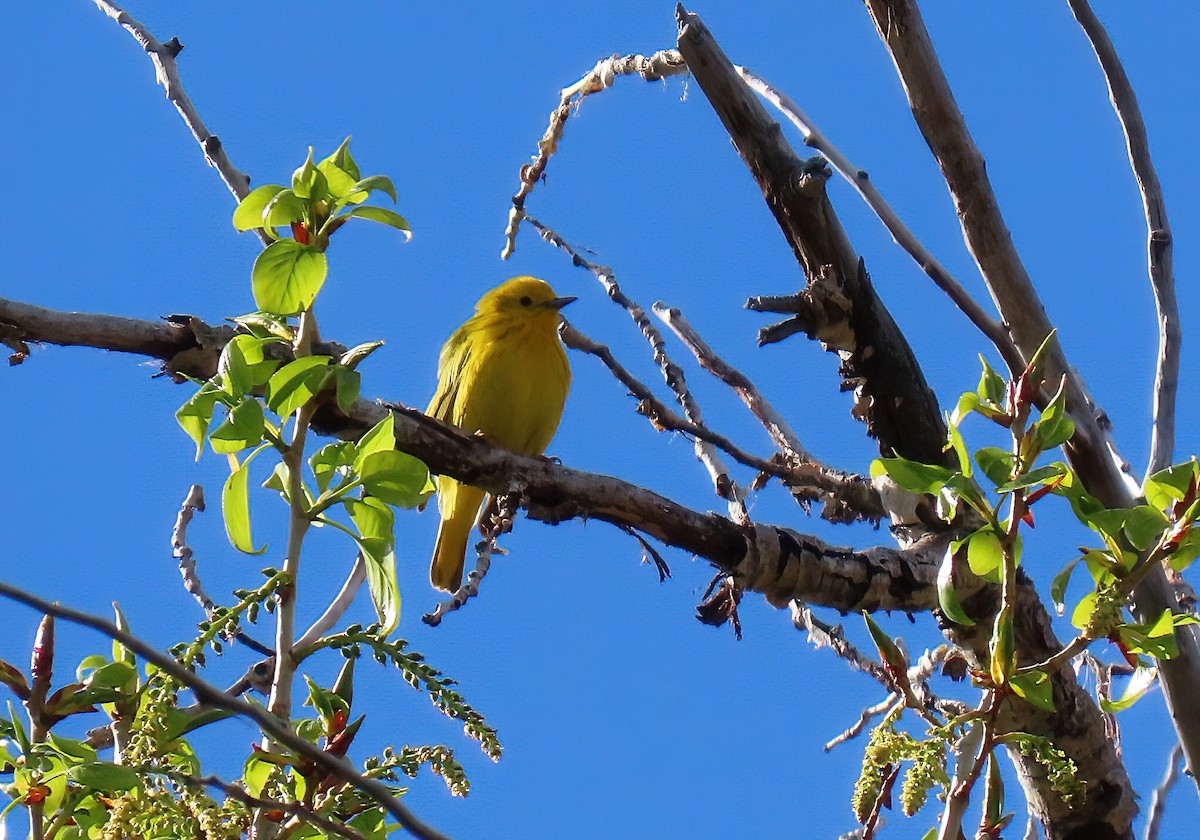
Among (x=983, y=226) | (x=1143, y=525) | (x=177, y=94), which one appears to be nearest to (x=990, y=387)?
(x=1143, y=525)

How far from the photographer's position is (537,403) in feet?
19.1

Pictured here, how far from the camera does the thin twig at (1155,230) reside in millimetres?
3311

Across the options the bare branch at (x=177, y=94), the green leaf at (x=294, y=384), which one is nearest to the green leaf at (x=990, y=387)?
the green leaf at (x=294, y=384)

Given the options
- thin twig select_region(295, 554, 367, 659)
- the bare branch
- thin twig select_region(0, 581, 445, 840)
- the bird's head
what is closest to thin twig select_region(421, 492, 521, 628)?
thin twig select_region(295, 554, 367, 659)

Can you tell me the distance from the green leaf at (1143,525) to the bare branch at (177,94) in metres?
2.34

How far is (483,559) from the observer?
332cm

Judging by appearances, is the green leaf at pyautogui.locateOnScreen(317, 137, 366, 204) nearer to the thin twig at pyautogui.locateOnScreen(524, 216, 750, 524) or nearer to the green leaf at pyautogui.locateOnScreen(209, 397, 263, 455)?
the green leaf at pyautogui.locateOnScreen(209, 397, 263, 455)

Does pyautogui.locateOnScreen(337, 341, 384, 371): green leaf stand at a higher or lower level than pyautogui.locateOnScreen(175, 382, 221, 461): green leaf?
higher

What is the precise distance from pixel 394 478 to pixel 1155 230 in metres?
2.57

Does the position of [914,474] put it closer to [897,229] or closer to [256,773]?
[256,773]

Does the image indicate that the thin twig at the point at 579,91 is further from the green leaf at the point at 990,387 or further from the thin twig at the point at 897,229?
the green leaf at the point at 990,387

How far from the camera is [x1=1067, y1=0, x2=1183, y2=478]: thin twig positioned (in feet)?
10.9

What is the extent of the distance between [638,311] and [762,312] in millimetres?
1061

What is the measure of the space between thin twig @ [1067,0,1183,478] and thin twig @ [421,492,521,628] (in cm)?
164
